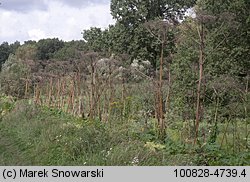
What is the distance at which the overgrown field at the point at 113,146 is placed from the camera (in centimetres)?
730

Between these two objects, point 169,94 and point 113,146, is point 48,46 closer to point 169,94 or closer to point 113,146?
point 169,94

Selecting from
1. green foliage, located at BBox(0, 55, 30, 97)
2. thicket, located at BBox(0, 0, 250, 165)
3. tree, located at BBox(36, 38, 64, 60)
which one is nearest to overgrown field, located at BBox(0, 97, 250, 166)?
thicket, located at BBox(0, 0, 250, 165)

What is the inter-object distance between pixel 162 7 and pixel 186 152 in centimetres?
2964

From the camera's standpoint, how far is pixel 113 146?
27.1ft

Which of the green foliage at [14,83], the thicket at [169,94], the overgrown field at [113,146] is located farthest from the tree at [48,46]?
the overgrown field at [113,146]

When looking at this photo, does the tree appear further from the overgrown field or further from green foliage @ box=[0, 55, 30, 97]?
the overgrown field

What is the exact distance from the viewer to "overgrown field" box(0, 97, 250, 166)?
730 cm

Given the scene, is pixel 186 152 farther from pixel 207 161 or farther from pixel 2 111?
pixel 2 111

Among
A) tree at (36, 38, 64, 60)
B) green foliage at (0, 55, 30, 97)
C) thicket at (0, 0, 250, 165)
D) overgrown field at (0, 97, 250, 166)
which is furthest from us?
tree at (36, 38, 64, 60)

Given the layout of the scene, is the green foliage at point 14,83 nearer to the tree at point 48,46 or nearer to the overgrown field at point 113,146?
the overgrown field at point 113,146

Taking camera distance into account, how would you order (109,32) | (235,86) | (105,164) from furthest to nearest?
(109,32), (235,86), (105,164)

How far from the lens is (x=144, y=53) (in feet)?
108

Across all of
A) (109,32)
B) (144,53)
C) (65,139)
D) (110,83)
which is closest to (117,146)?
(65,139)

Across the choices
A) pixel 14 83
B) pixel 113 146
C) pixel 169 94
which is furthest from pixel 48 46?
pixel 113 146
